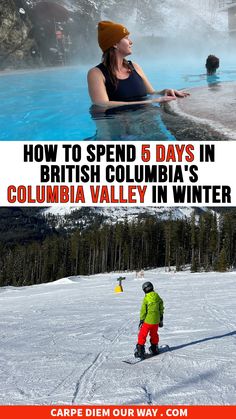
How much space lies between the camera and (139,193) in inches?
335

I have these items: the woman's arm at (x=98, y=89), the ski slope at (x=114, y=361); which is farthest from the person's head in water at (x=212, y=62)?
the ski slope at (x=114, y=361)

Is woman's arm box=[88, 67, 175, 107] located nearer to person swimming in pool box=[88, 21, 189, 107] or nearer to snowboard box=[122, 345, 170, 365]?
person swimming in pool box=[88, 21, 189, 107]

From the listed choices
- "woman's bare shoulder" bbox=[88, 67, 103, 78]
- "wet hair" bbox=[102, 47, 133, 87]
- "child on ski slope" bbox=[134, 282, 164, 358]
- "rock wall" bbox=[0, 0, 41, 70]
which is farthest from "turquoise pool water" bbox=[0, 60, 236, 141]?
"rock wall" bbox=[0, 0, 41, 70]

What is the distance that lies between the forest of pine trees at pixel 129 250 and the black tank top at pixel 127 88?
5413cm

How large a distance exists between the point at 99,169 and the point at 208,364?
380cm

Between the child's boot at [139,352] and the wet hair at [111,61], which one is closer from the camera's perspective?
the wet hair at [111,61]

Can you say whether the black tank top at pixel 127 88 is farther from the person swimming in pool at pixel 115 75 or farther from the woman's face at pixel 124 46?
the woman's face at pixel 124 46

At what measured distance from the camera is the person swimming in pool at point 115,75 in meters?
5.06

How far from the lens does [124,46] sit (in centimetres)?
513

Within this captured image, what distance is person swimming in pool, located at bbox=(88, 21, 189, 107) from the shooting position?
5.06m

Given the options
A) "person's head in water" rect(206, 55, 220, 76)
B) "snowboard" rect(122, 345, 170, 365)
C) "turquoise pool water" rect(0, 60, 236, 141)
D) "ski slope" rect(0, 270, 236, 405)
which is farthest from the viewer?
"person's head in water" rect(206, 55, 220, 76)

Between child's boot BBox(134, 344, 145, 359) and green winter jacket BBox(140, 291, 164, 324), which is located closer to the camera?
child's boot BBox(134, 344, 145, 359)

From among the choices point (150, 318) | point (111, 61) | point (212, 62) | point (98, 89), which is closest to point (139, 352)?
point (150, 318)

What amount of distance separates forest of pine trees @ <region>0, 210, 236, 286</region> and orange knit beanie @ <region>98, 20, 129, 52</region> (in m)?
54.9
